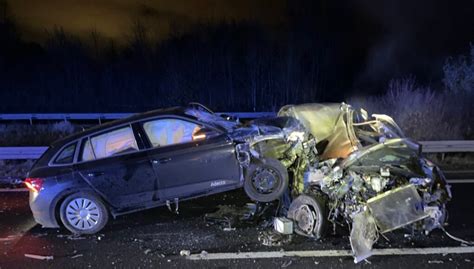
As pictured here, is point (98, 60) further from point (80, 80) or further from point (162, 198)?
point (162, 198)

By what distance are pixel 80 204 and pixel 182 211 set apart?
1.48 metres

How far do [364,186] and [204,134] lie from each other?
2186 millimetres

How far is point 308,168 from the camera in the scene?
6117mm

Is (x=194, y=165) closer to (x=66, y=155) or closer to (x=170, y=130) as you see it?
(x=170, y=130)

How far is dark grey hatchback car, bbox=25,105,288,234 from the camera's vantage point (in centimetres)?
618

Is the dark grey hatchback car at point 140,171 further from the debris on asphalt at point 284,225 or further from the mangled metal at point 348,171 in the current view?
the debris on asphalt at point 284,225

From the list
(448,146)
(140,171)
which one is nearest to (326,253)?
(140,171)

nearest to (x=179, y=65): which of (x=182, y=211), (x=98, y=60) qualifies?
(x=98, y=60)

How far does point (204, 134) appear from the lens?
6.39 meters

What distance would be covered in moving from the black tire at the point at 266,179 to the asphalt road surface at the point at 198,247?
0.39 m

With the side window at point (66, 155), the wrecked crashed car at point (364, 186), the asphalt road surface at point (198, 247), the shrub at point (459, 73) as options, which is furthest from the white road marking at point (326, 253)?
the shrub at point (459, 73)

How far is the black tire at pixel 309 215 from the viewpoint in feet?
18.5

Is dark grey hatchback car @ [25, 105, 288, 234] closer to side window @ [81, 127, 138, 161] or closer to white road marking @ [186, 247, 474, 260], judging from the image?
side window @ [81, 127, 138, 161]

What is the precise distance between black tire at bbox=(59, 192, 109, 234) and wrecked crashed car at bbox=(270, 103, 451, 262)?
8.19 feet
